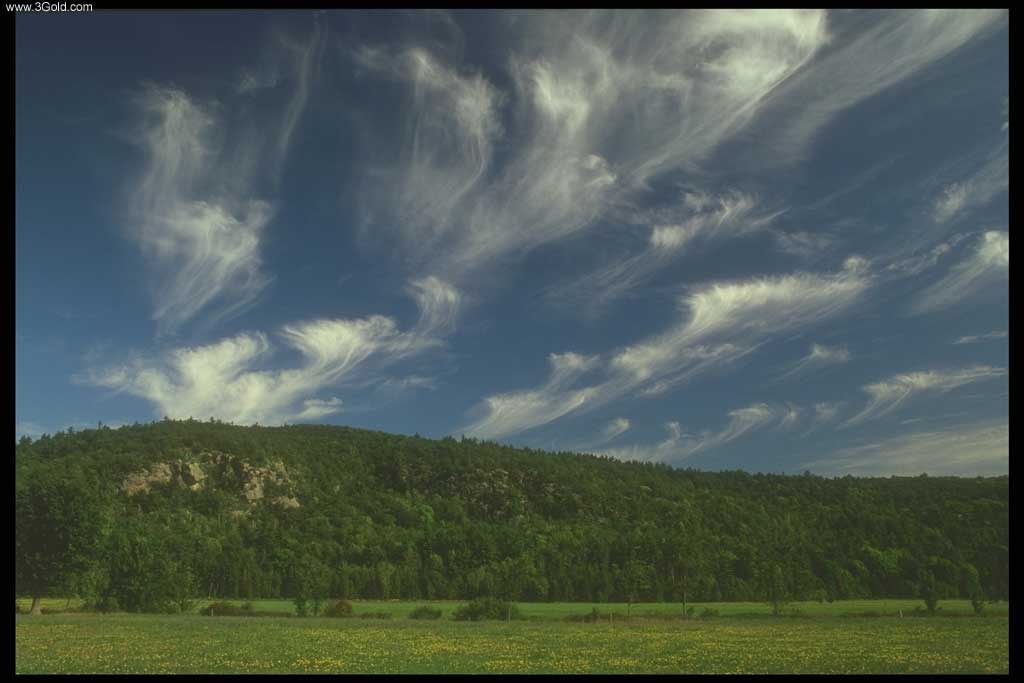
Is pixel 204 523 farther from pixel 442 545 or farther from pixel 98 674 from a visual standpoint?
pixel 98 674

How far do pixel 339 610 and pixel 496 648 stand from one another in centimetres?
5129

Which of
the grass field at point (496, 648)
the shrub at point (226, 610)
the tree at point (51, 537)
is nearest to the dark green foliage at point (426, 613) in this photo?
the grass field at point (496, 648)

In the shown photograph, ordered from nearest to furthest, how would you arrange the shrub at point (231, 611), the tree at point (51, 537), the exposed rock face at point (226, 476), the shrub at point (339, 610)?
1. the tree at point (51, 537)
2. the shrub at point (231, 611)
3. the shrub at point (339, 610)
4. the exposed rock face at point (226, 476)

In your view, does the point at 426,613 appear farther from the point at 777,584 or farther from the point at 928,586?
the point at 928,586

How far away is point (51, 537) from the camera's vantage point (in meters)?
68.5

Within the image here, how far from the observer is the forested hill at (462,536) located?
82750 mm

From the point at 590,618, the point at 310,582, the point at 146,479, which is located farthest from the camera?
the point at 146,479

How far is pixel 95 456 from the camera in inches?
6353

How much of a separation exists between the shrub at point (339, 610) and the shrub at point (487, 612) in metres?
15.9

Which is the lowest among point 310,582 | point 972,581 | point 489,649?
point 972,581

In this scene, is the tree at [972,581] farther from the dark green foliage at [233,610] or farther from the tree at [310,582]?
the dark green foliage at [233,610]

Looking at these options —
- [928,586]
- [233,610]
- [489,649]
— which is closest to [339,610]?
[233,610]

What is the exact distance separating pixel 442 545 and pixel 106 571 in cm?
8115

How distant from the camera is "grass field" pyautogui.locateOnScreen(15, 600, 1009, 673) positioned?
32.6 metres
